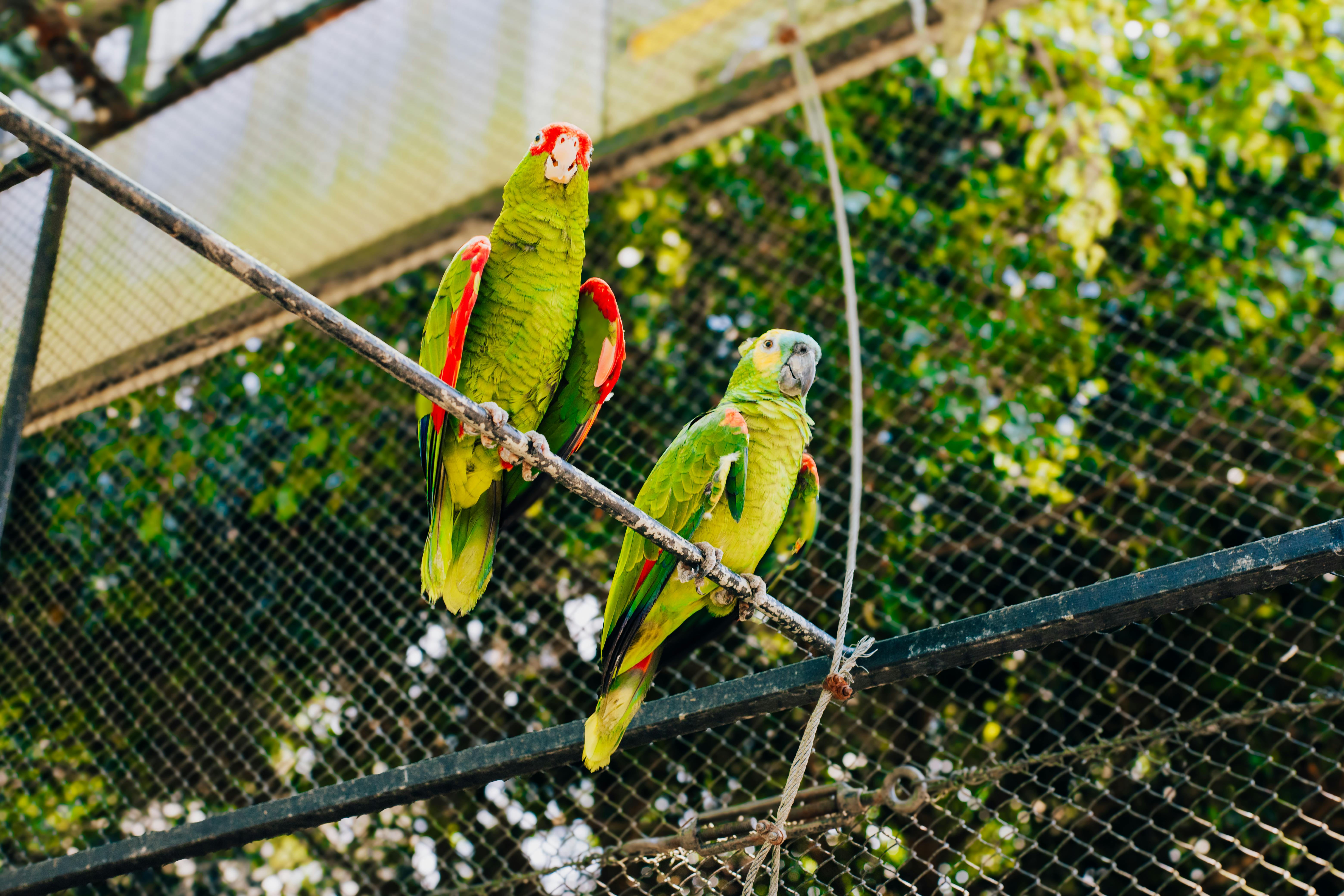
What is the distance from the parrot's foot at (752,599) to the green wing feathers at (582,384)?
36cm

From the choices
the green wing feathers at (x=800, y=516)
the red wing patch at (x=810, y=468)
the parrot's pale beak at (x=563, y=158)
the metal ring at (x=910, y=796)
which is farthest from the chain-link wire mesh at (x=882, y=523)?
the parrot's pale beak at (x=563, y=158)

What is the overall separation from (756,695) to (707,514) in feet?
0.93

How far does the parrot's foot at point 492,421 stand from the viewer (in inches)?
40.6

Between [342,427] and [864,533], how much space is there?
165cm

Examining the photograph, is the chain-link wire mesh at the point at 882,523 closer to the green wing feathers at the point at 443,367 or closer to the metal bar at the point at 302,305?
the green wing feathers at the point at 443,367

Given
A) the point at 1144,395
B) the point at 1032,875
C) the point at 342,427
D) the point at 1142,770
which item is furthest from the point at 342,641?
the point at 1144,395

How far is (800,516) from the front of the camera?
1580mm

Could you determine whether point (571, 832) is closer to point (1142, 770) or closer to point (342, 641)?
point (342, 641)

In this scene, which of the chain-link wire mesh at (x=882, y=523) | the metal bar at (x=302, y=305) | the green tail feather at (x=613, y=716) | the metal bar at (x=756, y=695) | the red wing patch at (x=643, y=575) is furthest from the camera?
the chain-link wire mesh at (x=882, y=523)

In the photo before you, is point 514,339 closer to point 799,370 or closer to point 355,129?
point 799,370

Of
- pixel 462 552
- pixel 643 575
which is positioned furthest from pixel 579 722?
pixel 462 552

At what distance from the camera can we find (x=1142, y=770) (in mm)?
2100

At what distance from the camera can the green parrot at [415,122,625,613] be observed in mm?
1354

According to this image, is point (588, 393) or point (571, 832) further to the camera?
point (571, 832)
